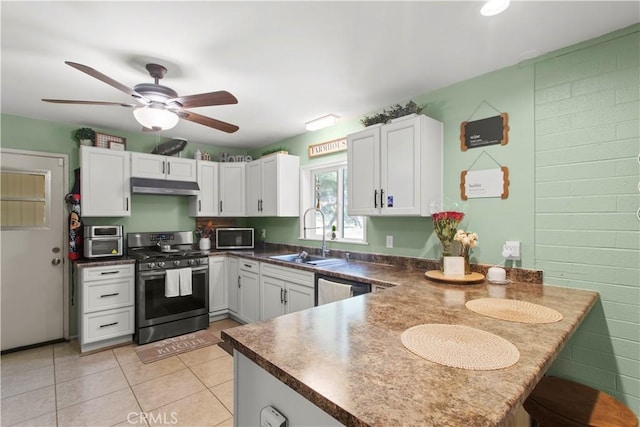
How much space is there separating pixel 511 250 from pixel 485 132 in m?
0.91

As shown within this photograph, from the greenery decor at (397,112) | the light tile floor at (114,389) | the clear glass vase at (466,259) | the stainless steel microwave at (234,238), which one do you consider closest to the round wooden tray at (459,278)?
the clear glass vase at (466,259)

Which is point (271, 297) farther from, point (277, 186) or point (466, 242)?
point (466, 242)

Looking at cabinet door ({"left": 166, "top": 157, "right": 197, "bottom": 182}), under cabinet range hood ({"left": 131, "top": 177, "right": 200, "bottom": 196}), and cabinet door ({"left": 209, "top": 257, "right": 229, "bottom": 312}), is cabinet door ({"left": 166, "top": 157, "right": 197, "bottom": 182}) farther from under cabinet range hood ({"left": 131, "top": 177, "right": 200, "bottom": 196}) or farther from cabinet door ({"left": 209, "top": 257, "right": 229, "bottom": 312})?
cabinet door ({"left": 209, "top": 257, "right": 229, "bottom": 312})

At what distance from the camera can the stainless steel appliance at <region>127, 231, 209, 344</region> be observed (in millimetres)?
3322

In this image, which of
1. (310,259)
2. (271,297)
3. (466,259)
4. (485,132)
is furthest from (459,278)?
(271,297)

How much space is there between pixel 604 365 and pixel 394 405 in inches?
77.2

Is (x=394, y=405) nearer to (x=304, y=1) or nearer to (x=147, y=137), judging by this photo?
(x=304, y=1)

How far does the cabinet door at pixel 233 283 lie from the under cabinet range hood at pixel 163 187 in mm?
1044

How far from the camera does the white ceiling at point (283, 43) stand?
1.64 metres

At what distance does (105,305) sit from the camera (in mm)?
3205

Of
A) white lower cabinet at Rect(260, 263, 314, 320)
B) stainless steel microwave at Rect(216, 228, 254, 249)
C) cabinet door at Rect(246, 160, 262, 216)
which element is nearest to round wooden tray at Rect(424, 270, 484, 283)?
white lower cabinet at Rect(260, 263, 314, 320)

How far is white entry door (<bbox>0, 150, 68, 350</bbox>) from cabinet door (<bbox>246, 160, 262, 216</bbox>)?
2.12m

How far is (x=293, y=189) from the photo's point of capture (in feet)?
13.3

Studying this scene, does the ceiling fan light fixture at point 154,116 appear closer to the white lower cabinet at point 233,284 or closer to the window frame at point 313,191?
the window frame at point 313,191
